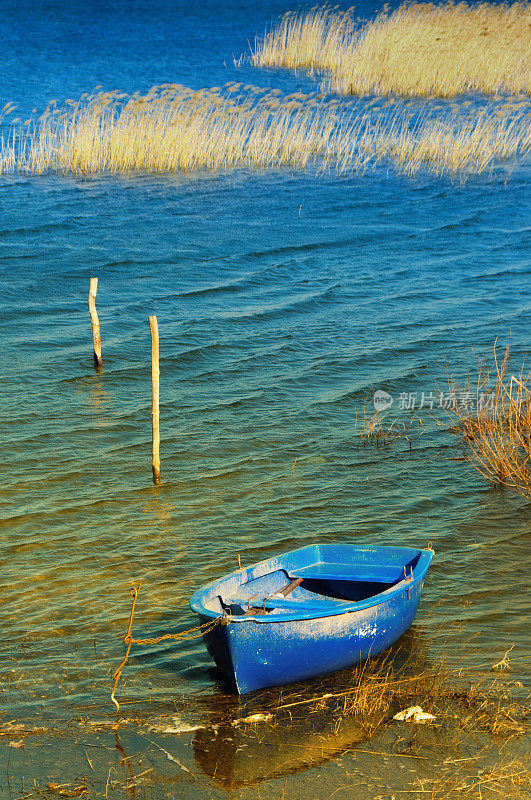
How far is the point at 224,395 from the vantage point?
11805 millimetres

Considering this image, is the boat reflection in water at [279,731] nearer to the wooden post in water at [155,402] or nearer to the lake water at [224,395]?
the lake water at [224,395]

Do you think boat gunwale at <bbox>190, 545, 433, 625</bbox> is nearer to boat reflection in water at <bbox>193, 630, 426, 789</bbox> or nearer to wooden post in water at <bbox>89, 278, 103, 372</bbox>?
boat reflection in water at <bbox>193, 630, 426, 789</bbox>

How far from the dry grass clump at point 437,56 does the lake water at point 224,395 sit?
7774 millimetres

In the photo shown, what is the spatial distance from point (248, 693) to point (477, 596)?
7.57ft

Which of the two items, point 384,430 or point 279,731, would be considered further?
point 384,430

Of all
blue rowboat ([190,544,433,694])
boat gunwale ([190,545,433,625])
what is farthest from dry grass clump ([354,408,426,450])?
boat gunwale ([190,545,433,625])

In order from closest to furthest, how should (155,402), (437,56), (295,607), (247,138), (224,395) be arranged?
1. (295,607)
2. (155,402)
3. (224,395)
4. (247,138)
5. (437,56)

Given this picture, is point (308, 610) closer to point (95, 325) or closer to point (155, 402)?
point (155, 402)

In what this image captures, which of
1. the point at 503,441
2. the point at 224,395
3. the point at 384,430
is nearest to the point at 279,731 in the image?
the point at 503,441

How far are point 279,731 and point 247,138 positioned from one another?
75.6ft

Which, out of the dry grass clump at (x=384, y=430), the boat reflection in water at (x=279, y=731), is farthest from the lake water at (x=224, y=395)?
the boat reflection in water at (x=279, y=731)

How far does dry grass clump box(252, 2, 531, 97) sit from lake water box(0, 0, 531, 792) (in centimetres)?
777

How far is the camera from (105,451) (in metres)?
10.0

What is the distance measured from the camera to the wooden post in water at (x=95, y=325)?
460 inches
